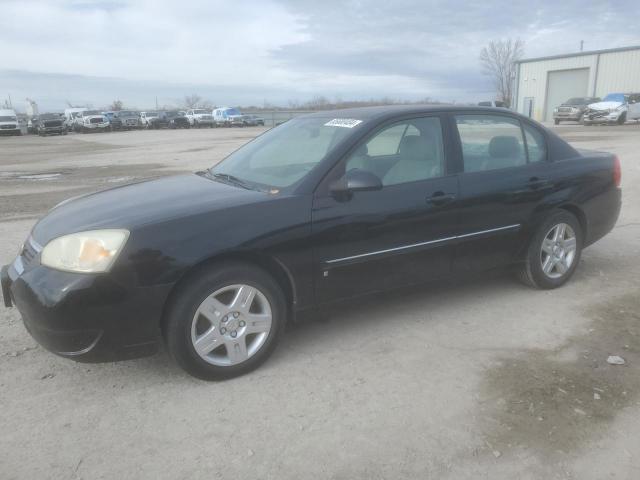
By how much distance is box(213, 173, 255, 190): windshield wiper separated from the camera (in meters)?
3.61

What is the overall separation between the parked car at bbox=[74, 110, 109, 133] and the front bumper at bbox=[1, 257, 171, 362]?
147 ft

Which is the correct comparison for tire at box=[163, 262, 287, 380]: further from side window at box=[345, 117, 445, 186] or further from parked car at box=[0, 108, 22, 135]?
parked car at box=[0, 108, 22, 135]

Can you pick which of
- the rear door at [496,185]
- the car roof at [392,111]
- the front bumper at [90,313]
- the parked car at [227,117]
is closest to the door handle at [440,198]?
the rear door at [496,185]

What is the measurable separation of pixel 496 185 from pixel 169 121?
48.4 meters

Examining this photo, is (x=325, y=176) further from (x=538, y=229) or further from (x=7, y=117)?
(x=7, y=117)

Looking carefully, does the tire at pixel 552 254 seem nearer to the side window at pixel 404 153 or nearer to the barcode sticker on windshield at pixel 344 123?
the side window at pixel 404 153

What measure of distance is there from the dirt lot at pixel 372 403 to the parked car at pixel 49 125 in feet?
135

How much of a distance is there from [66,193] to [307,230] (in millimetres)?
8411

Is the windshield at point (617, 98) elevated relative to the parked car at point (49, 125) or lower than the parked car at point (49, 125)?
elevated

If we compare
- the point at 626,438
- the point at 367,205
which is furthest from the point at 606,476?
the point at 367,205

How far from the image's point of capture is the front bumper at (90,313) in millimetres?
2758

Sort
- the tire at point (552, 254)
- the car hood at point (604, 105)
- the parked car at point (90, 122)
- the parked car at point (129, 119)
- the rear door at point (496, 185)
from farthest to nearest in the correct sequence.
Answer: the parked car at point (129, 119) < the parked car at point (90, 122) < the car hood at point (604, 105) < the tire at point (552, 254) < the rear door at point (496, 185)

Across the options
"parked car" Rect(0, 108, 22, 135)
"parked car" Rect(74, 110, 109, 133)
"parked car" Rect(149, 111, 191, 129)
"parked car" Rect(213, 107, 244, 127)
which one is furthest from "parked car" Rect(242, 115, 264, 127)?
"parked car" Rect(0, 108, 22, 135)

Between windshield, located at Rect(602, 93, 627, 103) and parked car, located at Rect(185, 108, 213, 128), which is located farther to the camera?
parked car, located at Rect(185, 108, 213, 128)
